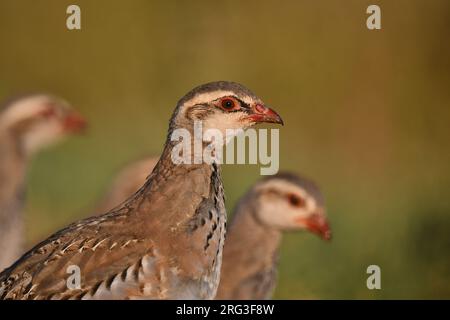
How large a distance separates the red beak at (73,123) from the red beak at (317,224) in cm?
284

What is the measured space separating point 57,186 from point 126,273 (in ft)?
24.4

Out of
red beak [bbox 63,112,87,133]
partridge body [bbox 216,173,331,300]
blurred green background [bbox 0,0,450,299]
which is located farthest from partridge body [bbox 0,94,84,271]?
partridge body [bbox 216,173,331,300]

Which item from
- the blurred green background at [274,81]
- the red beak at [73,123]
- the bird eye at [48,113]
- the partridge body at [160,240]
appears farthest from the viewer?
the blurred green background at [274,81]

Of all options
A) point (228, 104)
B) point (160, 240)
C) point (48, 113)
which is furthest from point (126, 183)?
point (160, 240)

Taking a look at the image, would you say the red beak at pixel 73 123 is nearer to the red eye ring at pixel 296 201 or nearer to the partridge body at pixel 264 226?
the partridge body at pixel 264 226

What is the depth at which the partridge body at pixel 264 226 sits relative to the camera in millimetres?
8281

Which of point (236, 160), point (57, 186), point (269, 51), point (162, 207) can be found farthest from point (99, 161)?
point (162, 207)

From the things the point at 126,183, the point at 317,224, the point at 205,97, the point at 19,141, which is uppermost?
the point at 205,97

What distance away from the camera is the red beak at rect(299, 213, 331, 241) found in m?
8.93

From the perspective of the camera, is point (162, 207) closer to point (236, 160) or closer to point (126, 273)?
point (126, 273)

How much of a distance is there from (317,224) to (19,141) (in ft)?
9.54

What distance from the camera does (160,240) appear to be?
5781mm

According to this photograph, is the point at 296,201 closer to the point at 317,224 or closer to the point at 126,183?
the point at 317,224

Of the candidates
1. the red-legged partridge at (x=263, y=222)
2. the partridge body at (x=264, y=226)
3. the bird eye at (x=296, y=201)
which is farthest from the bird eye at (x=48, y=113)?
the bird eye at (x=296, y=201)
